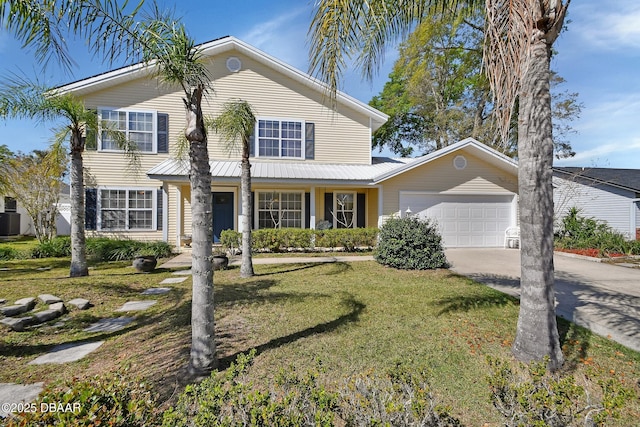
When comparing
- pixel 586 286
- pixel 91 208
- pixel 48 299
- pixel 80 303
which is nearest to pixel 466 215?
pixel 586 286

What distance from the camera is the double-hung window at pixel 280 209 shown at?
46.1ft

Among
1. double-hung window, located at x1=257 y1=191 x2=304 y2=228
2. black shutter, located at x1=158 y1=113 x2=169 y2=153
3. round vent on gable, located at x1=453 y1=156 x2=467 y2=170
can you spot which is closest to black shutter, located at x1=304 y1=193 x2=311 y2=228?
double-hung window, located at x1=257 y1=191 x2=304 y2=228

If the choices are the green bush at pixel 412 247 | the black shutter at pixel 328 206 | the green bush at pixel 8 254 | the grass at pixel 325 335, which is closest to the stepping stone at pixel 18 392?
the grass at pixel 325 335

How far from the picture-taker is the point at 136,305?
568 centimetres

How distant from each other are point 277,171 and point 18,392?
1069 cm

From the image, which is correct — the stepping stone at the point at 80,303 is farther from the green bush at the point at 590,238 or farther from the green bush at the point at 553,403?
the green bush at the point at 590,238

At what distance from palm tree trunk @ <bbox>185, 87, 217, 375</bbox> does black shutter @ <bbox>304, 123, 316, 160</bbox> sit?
11.7m

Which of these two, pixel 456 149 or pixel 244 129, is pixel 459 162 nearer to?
pixel 456 149

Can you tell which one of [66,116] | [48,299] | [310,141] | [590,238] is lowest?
[48,299]

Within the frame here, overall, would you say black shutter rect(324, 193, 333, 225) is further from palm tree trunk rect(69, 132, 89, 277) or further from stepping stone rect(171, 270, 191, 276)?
palm tree trunk rect(69, 132, 89, 277)

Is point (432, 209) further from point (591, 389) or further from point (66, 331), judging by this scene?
point (66, 331)

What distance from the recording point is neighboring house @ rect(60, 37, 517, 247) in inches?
507

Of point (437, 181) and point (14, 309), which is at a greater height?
point (437, 181)

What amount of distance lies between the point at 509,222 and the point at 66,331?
1638 cm
